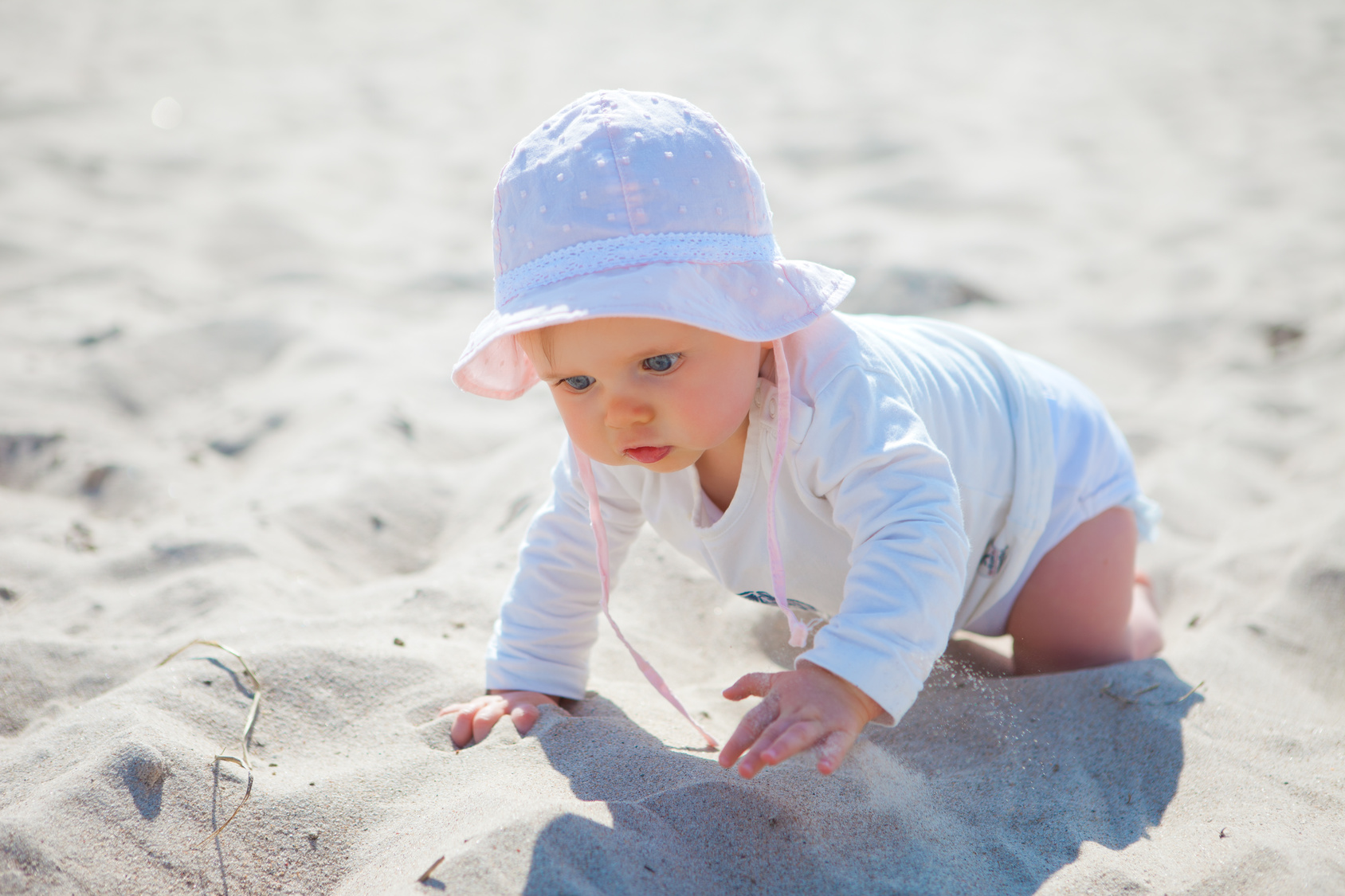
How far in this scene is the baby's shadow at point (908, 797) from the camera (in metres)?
1.47

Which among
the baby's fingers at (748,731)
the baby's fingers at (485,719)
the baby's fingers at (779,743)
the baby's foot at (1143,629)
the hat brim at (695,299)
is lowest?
the baby's foot at (1143,629)

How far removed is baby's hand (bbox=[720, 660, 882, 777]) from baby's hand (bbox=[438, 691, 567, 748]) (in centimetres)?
50

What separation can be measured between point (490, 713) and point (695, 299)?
0.88 m

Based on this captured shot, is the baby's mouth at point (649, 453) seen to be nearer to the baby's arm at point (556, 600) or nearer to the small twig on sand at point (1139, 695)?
the baby's arm at point (556, 600)

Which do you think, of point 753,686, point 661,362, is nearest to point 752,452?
point 661,362

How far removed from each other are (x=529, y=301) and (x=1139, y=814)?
4.36 ft

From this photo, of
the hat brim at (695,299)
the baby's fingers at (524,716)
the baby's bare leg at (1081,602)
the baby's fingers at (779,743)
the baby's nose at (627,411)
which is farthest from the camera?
the baby's bare leg at (1081,602)

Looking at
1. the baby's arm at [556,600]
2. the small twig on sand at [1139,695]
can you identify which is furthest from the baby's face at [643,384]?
the small twig on sand at [1139,695]

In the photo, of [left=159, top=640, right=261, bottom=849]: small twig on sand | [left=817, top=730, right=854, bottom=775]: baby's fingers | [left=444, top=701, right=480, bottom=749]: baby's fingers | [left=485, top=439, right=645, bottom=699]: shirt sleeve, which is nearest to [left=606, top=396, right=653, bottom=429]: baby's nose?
[left=485, top=439, right=645, bottom=699]: shirt sleeve

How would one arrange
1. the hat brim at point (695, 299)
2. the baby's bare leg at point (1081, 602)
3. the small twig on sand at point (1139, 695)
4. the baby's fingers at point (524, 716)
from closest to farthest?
the hat brim at point (695, 299) < the baby's fingers at point (524, 716) < the small twig on sand at point (1139, 695) < the baby's bare leg at point (1081, 602)

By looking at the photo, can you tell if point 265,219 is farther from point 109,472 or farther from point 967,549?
point 967,549

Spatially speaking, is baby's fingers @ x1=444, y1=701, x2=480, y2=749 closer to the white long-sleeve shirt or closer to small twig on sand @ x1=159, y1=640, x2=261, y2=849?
the white long-sleeve shirt

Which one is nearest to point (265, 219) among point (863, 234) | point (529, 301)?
point (863, 234)

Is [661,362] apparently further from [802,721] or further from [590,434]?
[802,721]
